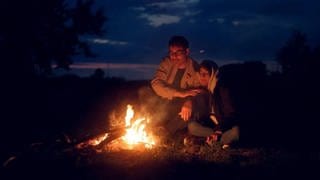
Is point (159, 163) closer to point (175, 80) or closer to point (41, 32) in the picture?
point (175, 80)

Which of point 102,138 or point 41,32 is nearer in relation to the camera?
point 102,138

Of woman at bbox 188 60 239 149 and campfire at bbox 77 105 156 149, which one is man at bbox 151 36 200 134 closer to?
woman at bbox 188 60 239 149

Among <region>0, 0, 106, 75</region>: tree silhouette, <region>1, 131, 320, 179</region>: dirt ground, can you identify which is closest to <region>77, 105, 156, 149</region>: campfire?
<region>1, 131, 320, 179</region>: dirt ground

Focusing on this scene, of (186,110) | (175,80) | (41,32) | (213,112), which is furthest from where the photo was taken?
(41,32)

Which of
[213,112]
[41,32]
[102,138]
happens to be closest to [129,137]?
[102,138]

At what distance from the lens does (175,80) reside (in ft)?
36.6

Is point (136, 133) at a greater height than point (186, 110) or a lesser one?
lesser

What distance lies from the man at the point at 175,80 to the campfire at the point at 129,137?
1.81 ft

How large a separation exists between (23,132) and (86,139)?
3977 millimetres

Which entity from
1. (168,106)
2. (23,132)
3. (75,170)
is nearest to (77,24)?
(23,132)

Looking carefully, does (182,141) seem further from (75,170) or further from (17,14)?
(17,14)

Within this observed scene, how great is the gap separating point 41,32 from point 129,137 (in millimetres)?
15931

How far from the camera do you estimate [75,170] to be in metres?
8.55

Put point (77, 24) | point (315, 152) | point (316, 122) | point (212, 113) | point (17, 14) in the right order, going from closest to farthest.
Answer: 1. point (315, 152)
2. point (212, 113)
3. point (316, 122)
4. point (17, 14)
5. point (77, 24)
